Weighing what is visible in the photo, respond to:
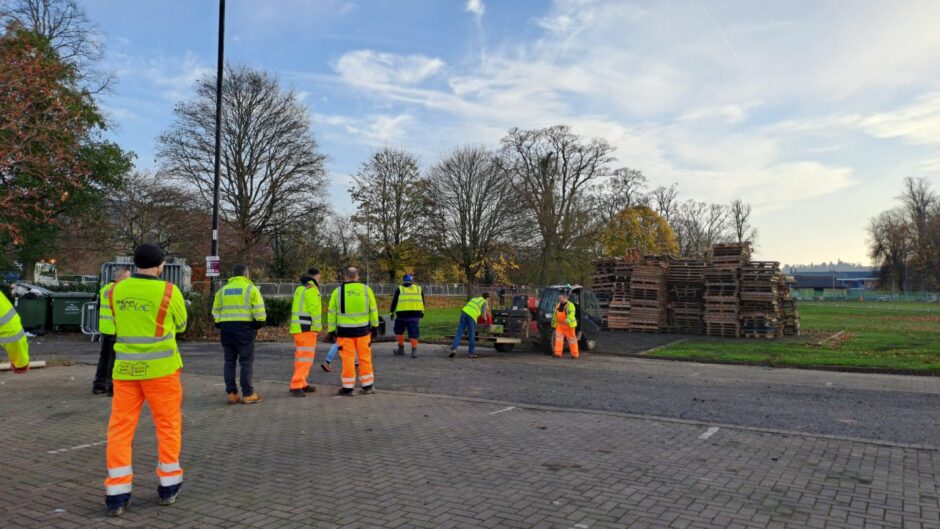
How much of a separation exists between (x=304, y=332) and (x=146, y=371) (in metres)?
5.05

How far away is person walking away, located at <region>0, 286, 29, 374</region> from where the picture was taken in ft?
14.5

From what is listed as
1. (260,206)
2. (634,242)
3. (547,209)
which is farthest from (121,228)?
(634,242)

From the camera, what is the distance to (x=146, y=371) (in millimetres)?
4746

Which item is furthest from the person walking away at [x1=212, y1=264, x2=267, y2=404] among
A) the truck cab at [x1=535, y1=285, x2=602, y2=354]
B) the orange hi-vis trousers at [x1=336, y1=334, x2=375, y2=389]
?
the truck cab at [x1=535, y1=285, x2=602, y2=354]

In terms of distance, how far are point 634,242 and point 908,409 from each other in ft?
132

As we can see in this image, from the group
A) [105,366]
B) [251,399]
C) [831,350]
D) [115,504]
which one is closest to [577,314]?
[831,350]

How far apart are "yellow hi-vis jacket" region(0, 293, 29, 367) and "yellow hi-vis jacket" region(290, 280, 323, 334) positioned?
208 inches

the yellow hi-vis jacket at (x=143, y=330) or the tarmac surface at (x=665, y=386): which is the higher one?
the yellow hi-vis jacket at (x=143, y=330)

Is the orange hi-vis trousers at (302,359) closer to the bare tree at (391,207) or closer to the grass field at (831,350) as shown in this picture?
the grass field at (831,350)

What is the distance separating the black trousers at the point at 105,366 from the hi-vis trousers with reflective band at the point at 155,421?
5.31 metres

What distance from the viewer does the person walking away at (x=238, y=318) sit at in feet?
28.4

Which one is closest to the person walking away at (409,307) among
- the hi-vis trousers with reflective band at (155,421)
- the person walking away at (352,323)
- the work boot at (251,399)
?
the person walking away at (352,323)

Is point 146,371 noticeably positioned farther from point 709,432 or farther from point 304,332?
point 709,432

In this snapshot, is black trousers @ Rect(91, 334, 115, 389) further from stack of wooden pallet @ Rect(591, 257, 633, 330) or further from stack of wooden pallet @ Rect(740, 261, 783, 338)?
stack of wooden pallet @ Rect(740, 261, 783, 338)
